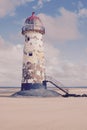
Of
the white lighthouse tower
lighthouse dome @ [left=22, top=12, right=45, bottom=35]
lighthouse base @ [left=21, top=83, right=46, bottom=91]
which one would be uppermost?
lighthouse dome @ [left=22, top=12, right=45, bottom=35]

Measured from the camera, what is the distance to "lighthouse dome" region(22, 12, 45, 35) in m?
41.1

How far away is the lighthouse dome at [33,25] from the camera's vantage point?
4106 centimetres

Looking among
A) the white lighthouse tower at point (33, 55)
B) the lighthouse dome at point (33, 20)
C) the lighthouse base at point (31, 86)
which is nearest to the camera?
the lighthouse base at point (31, 86)

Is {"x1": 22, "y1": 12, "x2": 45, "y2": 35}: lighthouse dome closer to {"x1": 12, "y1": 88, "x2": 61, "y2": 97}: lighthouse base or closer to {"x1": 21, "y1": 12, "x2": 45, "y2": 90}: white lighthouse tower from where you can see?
{"x1": 21, "y1": 12, "x2": 45, "y2": 90}: white lighthouse tower

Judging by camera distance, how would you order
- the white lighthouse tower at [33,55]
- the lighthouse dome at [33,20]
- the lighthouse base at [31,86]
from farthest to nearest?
the lighthouse dome at [33,20], the white lighthouse tower at [33,55], the lighthouse base at [31,86]

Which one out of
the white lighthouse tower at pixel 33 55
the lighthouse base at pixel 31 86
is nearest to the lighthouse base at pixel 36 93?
the lighthouse base at pixel 31 86

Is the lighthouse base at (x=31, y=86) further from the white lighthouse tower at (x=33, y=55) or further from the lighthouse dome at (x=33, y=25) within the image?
the lighthouse dome at (x=33, y=25)

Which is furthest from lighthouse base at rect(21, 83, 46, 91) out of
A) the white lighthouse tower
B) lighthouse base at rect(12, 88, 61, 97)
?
lighthouse base at rect(12, 88, 61, 97)

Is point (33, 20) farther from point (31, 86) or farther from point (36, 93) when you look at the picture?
point (36, 93)
